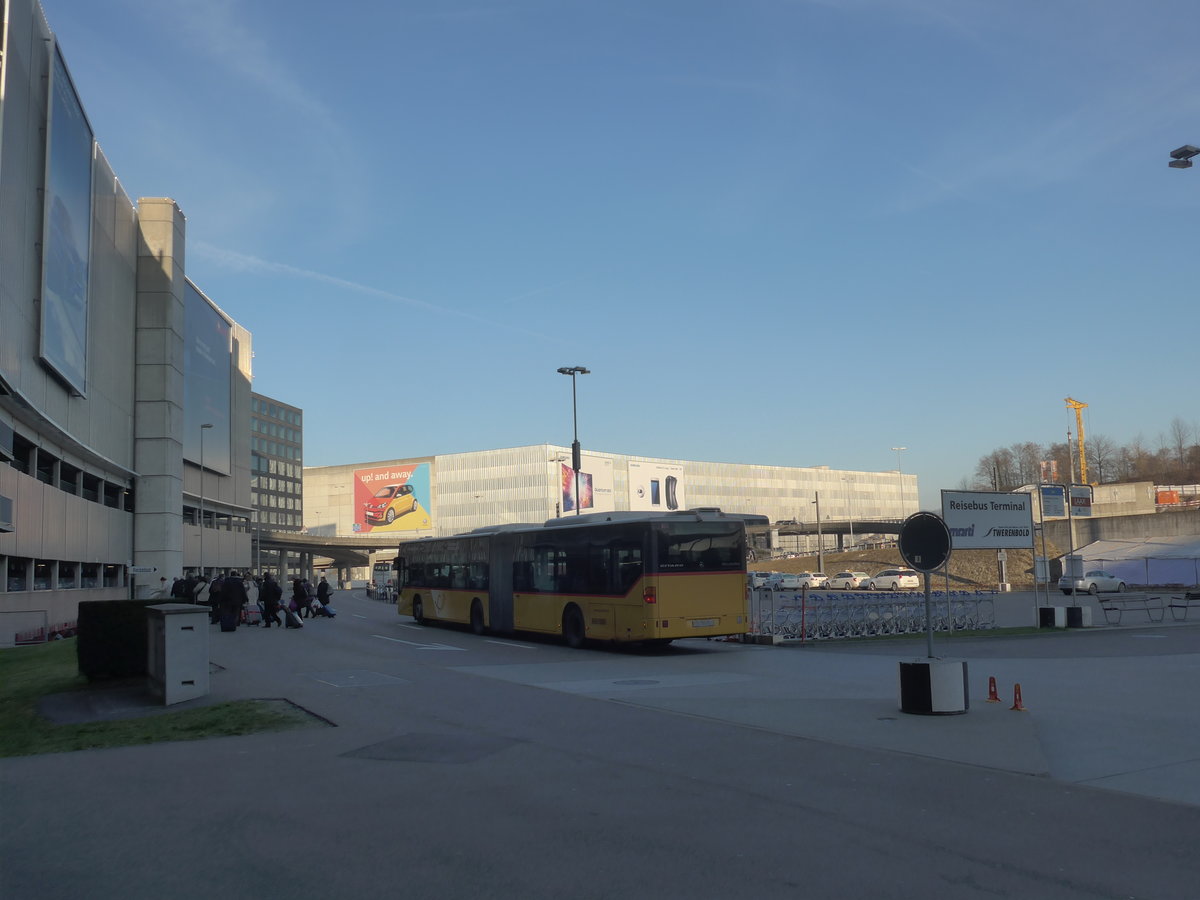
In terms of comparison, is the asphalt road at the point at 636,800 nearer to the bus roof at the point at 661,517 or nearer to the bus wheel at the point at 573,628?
the bus roof at the point at 661,517

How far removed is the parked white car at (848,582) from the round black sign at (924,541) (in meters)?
56.1

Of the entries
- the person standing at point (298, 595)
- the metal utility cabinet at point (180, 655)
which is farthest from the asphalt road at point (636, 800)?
the person standing at point (298, 595)

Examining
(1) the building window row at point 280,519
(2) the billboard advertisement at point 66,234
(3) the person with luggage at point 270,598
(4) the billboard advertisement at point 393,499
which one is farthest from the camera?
(1) the building window row at point 280,519

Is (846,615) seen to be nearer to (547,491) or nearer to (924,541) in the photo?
(924,541)

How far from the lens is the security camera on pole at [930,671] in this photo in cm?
1222

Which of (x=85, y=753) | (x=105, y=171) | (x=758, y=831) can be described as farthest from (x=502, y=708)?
(x=105, y=171)

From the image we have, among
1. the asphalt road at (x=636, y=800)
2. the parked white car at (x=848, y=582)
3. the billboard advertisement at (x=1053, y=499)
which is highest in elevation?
the billboard advertisement at (x=1053, y=499)

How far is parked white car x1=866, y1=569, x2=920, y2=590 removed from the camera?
65.2 m

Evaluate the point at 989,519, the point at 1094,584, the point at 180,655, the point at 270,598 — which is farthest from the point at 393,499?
the point at 180,655

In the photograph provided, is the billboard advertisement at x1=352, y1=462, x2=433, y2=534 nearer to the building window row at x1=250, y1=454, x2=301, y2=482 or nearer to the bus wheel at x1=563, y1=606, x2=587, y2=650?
the building window row at x1=250, y1=454, x2=301, y2=482

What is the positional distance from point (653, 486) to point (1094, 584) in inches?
3303

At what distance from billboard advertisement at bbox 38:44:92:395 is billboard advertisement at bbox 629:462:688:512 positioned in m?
97.7

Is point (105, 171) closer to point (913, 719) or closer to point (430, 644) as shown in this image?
point (430, 644)

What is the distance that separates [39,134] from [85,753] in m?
30.3
